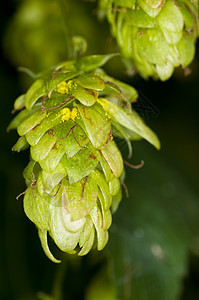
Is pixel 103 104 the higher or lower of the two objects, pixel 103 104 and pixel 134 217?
the higher

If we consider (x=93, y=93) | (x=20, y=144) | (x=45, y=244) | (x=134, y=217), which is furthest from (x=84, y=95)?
(x=134, y=217)

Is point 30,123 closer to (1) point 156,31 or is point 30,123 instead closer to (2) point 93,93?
(2) point 93,93

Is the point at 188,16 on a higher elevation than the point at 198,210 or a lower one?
higher

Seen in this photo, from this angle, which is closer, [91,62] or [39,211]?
[39,211]

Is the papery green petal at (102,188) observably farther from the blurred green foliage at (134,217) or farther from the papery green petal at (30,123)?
the blurred green foliage at (134,217)

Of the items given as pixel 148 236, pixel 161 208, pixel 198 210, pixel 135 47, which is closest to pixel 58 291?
pixel 148 236

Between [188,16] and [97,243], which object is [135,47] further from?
[97,243]
